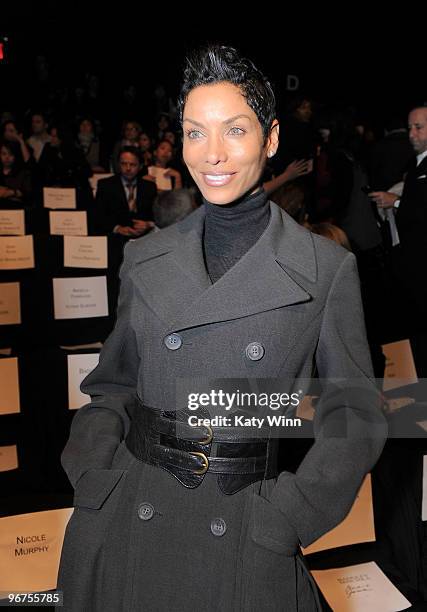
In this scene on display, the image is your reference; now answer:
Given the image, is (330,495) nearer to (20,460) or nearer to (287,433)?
(287,433)

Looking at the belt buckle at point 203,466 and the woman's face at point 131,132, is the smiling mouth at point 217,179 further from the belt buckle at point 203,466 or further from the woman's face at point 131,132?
the woman's face at point 131,132

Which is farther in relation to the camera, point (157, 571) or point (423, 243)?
point (423, 243)

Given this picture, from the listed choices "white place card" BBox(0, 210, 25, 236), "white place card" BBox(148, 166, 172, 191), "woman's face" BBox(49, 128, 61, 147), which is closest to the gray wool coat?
"white place card" BBox(0, 210, 25, 236)

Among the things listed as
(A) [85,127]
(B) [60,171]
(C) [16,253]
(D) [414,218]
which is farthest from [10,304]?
(A) [85,127]

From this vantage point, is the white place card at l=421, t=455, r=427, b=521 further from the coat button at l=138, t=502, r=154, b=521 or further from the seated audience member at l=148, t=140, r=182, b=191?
the seated audience member at l=148, t=140, r=182, b=191

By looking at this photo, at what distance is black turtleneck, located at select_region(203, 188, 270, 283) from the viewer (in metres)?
1.21

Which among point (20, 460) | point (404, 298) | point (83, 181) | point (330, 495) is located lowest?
point (20, 460)

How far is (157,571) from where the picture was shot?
1.13 m

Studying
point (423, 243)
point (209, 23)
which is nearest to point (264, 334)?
point (423, 243)

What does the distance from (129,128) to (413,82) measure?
553cm

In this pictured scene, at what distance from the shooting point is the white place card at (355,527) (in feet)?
5.95

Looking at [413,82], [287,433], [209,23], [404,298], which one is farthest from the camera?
[413,82]

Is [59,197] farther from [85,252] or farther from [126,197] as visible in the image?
[85,252]

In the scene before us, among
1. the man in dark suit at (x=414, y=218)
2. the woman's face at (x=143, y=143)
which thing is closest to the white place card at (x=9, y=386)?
the man in dark suit at (x=414, y=218)
